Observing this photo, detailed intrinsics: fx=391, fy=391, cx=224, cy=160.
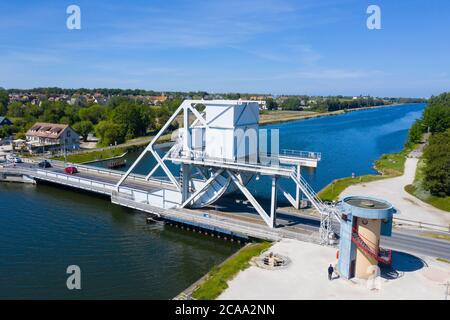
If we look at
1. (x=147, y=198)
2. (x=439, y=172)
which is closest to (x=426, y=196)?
(x=439, y=172)

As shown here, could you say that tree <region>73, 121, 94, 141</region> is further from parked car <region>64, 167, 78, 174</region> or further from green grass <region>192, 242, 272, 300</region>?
green grass <region>192, 242, 272, 300</region>

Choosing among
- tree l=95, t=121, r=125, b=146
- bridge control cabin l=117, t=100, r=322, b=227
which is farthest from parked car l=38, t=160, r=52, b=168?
tree l=95, t=121, r=125, b=146

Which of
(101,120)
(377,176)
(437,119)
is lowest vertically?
(377,176)

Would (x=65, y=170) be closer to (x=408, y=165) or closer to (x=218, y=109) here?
(x=218, y=109)

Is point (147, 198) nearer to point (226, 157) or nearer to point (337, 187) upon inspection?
point (226, 157)

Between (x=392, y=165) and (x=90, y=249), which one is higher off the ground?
(x=392, y=165)
